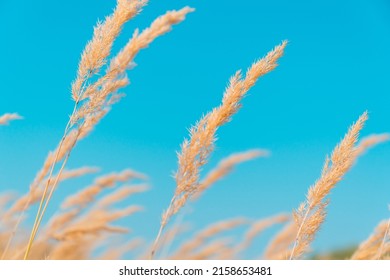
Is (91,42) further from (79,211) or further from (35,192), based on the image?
(79,211)

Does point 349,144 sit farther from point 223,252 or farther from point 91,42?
point 223,252

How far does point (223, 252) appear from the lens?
439cm

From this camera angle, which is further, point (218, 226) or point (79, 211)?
point (218, 226)

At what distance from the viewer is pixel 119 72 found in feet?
7.37

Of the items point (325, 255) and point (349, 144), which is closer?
point (349, 144)

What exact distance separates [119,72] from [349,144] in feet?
3.19
